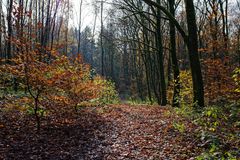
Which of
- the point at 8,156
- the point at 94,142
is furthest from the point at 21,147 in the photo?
the point at 94,142

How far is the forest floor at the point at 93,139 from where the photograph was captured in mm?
6773

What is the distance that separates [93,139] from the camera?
8.41m

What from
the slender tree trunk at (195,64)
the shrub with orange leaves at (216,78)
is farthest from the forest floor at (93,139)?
the shrub with orange leaves at (216,78)

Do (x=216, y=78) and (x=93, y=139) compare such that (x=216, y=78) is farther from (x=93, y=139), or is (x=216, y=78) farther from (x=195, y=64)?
(x=93, y=139)

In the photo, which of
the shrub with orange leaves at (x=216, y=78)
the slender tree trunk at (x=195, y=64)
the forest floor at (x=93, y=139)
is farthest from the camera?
the shrub with orange leaves at (x=216, y=78)

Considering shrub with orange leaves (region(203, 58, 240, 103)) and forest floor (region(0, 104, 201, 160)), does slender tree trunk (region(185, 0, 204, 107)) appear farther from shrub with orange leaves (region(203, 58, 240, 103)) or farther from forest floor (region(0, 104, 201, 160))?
shrub with orange leaves (region(203, 58, 240, 103))

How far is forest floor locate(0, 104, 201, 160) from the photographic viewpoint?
6.77 m

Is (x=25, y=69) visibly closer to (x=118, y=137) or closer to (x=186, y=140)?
(x=118, y=137)

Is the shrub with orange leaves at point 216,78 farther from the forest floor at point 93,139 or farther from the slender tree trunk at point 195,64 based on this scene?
the slender tree trunk at point 195,64

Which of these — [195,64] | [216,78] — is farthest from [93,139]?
[216,78]

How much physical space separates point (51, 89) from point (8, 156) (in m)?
3.09

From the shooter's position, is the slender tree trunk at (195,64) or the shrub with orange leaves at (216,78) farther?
the shrub with orange leaves at (216,78)

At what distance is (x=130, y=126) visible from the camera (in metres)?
9.85

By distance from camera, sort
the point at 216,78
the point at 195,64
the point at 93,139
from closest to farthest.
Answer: the point at 93,139 → the point at 195,64 → the point at 216,78
